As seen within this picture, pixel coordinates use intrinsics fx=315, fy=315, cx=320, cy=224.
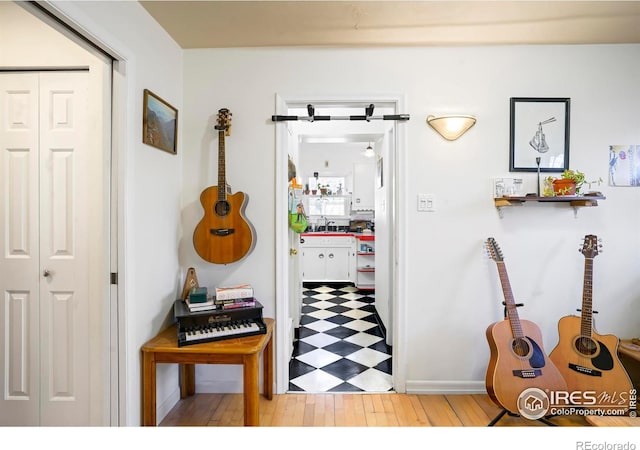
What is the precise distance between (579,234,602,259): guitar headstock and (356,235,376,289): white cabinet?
3113 millimetres

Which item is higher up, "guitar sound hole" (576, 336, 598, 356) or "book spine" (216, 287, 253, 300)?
"book spine" (216, 287, 253, 300)

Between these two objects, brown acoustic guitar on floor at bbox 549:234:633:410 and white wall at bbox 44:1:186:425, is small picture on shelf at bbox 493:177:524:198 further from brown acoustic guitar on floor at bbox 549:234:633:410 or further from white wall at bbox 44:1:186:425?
white wall at bbox 44:1:186:425

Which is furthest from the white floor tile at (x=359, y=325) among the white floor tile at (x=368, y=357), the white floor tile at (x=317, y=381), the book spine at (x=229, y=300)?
the book spine at (x=229, y=300)

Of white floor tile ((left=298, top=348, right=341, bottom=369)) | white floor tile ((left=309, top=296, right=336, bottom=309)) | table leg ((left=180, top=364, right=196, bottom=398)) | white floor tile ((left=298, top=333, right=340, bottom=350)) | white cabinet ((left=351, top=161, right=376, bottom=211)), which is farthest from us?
white cabinet ((left=351, top=161, right=376, bottom=211))

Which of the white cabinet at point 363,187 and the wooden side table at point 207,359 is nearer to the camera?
the wooden side table at point 207,359

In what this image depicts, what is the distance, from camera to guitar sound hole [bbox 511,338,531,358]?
1.86 meters

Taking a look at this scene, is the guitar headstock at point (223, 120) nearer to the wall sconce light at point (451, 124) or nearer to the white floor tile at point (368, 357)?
the wall sconce light at point (451, 124)

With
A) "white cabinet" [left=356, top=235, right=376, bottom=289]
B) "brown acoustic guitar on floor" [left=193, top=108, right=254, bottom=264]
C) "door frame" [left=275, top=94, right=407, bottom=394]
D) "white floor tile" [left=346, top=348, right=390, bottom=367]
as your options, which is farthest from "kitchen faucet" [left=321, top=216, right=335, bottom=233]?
"brown acoustic guitar on floor" [left=193, top=108, right=254, bottom=264]

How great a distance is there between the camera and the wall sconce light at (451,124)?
2.12 meters

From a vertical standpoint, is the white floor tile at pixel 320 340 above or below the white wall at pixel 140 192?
below

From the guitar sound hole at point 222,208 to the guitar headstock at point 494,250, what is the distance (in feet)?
5.73

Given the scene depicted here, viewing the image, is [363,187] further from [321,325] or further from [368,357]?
[368,357]

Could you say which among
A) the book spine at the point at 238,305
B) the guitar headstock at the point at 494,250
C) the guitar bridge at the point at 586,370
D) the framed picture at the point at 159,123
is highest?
the framed picture at the point at 159,123

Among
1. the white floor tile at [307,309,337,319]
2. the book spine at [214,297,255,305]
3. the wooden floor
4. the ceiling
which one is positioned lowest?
the wooden floor
